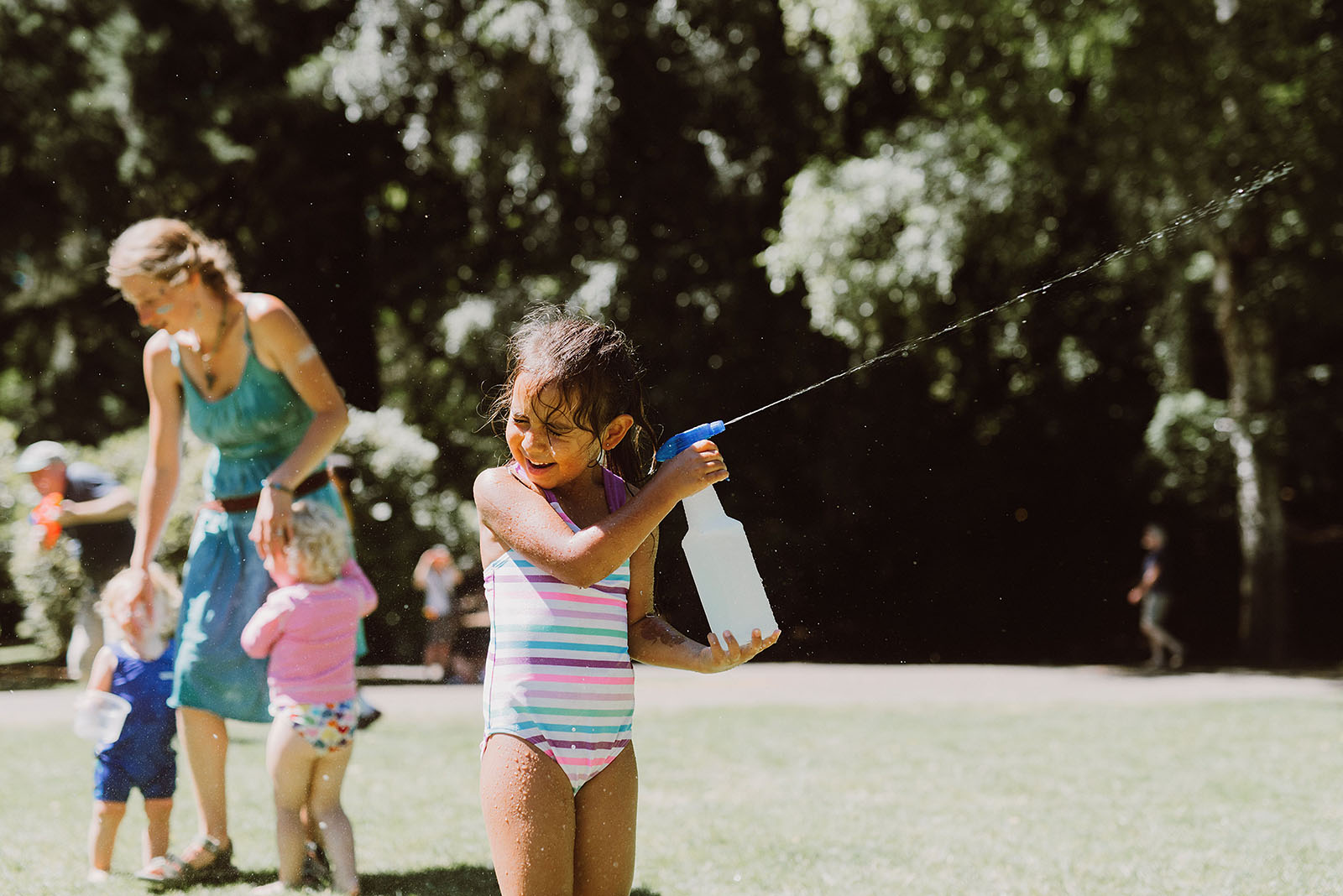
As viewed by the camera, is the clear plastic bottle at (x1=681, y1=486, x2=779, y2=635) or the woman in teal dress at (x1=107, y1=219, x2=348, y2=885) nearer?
the clear plastic bottle at (x1=681, y1=486, x2=779, y2=635)

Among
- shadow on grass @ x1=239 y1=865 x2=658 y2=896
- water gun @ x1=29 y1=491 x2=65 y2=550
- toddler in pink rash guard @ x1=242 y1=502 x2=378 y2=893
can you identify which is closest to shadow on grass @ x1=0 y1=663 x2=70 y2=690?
water gun @ x1=29 y1=491 x2=65 y2=550

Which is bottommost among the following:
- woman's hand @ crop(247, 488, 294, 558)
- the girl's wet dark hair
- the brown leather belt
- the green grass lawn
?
the green grass lawn

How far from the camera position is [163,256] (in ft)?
12.6

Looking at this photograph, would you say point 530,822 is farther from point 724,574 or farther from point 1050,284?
point 1050,284

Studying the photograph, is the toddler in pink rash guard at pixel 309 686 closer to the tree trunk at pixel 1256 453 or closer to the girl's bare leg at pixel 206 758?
the girl's bare leg at pixel 206 758

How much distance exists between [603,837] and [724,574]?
547 millimetres

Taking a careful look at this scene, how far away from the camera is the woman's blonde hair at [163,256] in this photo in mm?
3814

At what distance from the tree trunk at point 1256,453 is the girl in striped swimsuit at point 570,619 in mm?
13809

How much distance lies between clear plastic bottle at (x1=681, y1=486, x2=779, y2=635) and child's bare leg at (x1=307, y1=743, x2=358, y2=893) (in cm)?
196

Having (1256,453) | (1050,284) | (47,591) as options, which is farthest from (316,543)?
(1256,453)

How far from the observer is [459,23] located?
16000 millimetres

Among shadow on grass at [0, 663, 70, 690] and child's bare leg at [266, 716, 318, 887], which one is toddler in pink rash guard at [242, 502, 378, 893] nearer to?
child's bare leg at [266, 716, 318, 887]

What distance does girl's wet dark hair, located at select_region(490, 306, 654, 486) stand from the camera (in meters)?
2.47

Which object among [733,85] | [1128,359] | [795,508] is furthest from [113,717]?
[1128,359]
